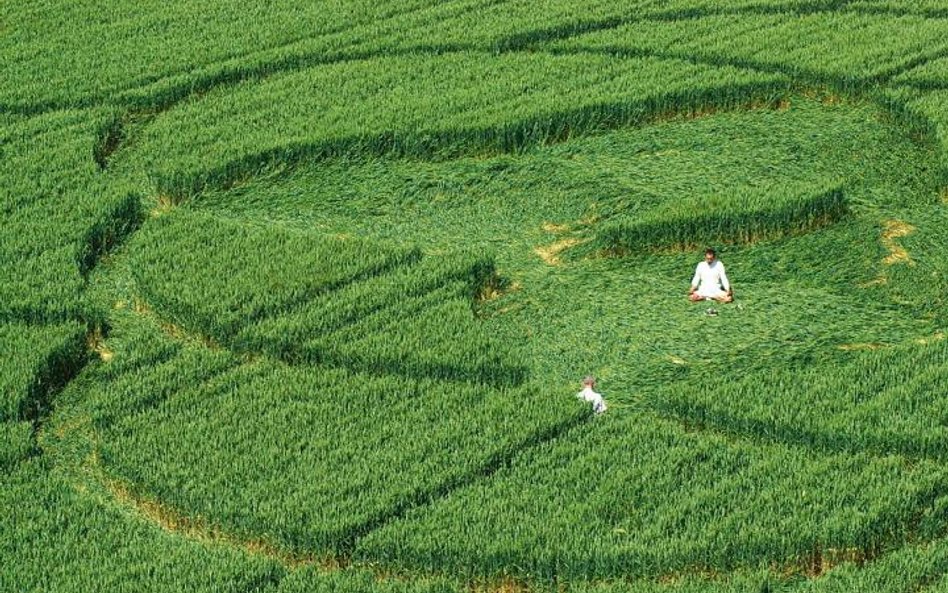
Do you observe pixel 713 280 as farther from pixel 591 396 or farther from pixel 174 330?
pixel 174 330

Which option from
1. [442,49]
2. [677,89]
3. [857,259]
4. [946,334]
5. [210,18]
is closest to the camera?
[946,334]

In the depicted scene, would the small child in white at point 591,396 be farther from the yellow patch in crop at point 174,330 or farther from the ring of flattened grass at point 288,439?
the yellow patch in crop at point 174,330

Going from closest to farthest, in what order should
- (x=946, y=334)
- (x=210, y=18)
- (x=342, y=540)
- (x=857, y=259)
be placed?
(x=342, y=540), (x=946, y=334), (x=857, y=259), (x=210, y=18)

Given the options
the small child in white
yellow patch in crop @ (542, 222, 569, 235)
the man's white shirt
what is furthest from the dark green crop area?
the man's white shirt

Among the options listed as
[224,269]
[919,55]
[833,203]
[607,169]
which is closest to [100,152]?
[224,269]

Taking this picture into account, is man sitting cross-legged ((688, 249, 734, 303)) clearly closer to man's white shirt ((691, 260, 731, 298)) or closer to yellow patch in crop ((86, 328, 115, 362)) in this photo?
man's white shirt ((691, 260, 731, 298))

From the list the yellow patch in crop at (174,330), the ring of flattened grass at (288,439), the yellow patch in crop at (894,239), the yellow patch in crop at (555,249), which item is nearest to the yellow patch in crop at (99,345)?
the yellow patch in crop at (174,330)

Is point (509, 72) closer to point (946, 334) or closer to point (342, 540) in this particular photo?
point (946, 334)

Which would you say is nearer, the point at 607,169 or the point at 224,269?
the point at 224,269
